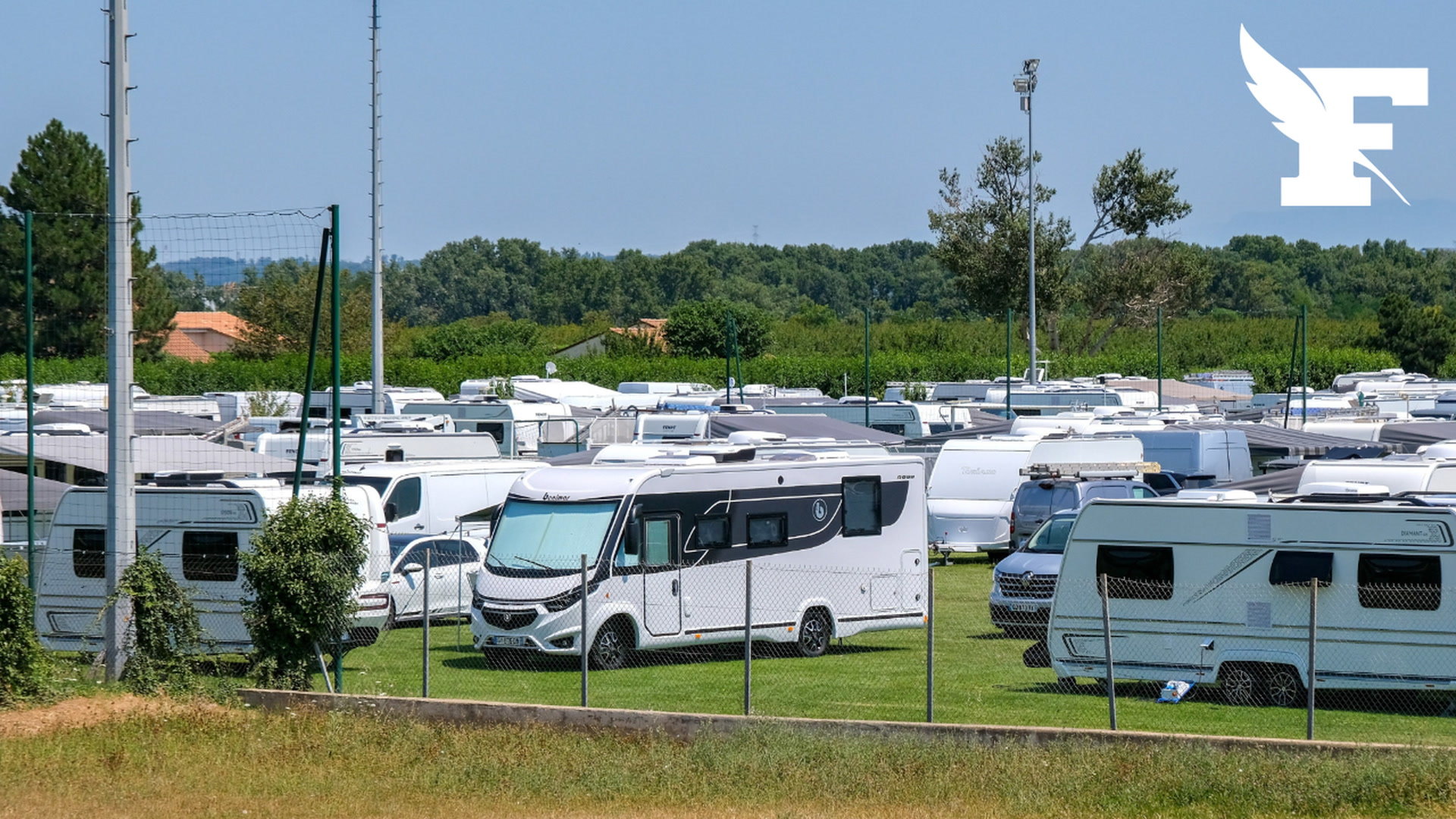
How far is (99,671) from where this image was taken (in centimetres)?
1641

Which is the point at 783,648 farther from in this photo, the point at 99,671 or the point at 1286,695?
the point at 99,671

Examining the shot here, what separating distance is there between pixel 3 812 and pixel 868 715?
7157 millimetres

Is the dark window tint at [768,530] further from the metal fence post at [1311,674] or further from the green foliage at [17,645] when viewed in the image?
the green foliage at [17,645]

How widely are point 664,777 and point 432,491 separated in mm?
12538

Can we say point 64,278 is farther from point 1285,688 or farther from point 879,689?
point 1285,688

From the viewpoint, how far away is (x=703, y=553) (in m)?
18.4

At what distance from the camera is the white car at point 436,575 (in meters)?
20.9

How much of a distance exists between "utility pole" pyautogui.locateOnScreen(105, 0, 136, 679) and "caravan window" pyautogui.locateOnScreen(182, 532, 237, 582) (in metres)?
1.49

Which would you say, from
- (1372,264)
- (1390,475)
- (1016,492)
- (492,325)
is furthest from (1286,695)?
(1372,264)

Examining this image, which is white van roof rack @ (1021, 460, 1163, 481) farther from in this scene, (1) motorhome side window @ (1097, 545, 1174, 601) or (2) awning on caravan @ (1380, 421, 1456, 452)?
(1) motorhome side window @ (1097, 545, 1174, 601)

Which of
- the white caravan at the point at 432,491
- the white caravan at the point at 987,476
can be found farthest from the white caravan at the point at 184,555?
the white caravan at the point at 987,476

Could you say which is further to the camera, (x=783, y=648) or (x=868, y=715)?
(x=783, y=648)

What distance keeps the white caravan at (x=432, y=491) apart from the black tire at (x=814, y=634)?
663cm

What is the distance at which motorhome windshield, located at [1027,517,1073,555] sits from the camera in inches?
827
